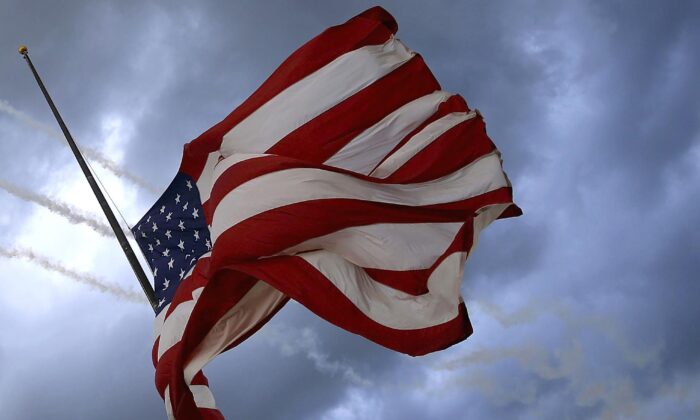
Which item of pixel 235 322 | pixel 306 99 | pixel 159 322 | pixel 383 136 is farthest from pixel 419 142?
pixel 159 322

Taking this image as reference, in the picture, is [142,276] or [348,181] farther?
[142,276]

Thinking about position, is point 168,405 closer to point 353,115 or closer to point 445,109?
point 353,115

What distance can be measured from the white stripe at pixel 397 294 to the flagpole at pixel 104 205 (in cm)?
736

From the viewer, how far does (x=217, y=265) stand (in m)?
22.9

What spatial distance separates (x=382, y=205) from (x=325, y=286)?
8.77 ft

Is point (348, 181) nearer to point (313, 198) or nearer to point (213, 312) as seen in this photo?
point (313, 198)

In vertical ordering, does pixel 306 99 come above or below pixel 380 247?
above

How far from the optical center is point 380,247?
23125mm

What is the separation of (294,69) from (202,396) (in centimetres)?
942

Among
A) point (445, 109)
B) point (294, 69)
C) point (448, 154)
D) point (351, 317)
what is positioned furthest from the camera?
point (294, 69)

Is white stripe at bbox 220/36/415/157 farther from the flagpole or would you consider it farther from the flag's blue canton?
the flagpole

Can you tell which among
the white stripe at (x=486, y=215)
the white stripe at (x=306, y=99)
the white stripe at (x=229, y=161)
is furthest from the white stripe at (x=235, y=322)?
the white stripe at (x=486, y=215)

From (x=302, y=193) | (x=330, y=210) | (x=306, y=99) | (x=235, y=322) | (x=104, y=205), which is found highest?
(x=104, y=205)

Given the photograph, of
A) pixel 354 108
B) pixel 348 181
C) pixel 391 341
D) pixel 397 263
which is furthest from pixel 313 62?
pixel 391 341
